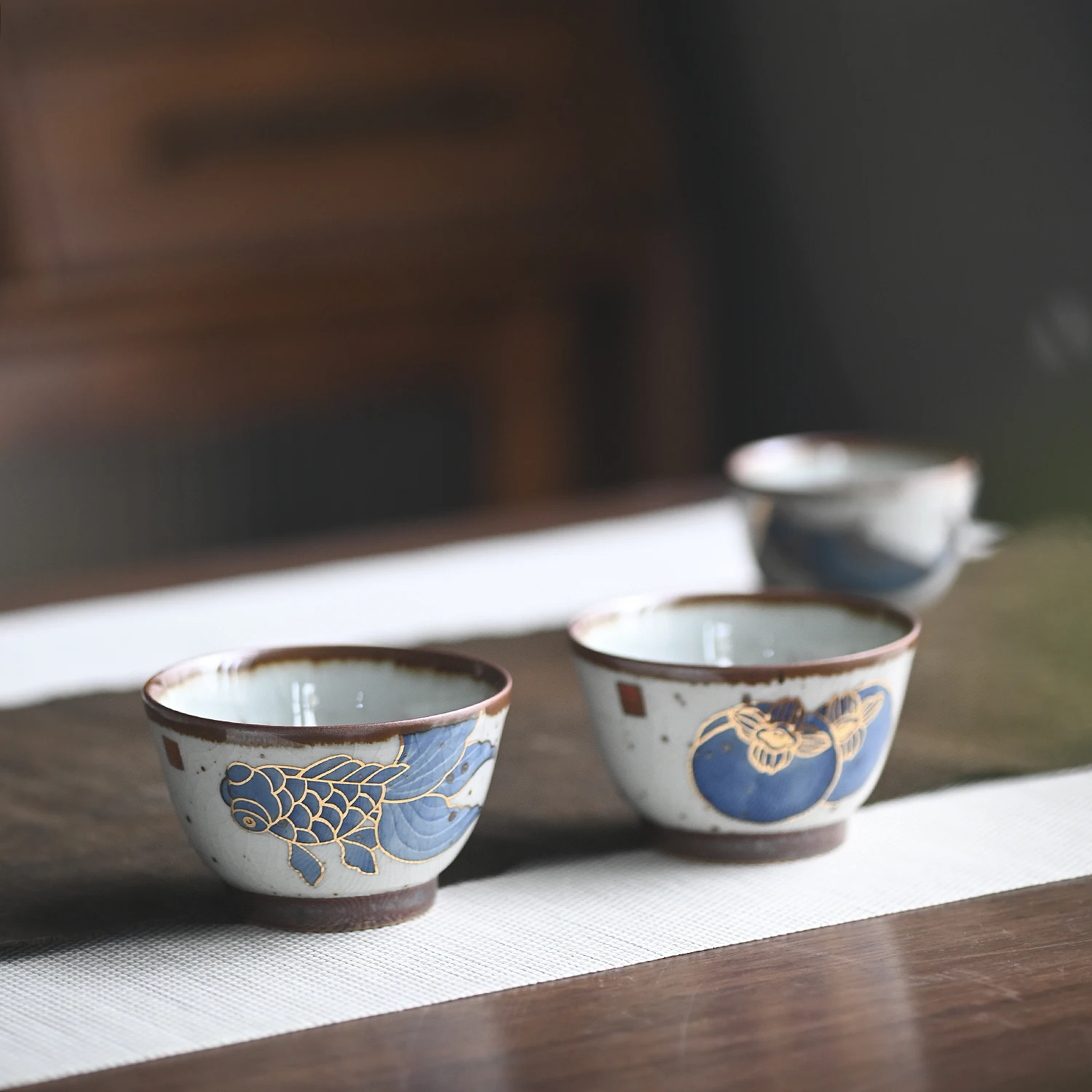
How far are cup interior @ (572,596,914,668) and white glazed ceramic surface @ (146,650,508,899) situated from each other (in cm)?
13

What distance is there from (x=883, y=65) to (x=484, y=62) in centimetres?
57

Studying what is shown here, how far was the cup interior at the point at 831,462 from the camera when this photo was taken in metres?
1.02

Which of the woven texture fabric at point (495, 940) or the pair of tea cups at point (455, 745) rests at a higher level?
the pair of tea cups at point (455, 745)

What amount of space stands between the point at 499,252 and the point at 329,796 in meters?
1.84

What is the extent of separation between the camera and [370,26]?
2.18 meters

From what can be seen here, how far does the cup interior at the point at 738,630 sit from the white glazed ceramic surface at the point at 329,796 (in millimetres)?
128

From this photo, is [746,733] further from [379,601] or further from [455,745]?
[379,601]

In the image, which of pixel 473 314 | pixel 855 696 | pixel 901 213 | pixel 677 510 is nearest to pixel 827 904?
pixel 855 696

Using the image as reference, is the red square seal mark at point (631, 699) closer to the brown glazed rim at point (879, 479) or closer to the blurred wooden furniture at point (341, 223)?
the brown glazed rim at point (879, 479)

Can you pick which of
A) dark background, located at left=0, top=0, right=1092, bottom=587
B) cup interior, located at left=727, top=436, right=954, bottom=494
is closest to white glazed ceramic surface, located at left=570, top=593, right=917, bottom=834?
cup interior, located at left=727, top=436, right=954, bottom=494

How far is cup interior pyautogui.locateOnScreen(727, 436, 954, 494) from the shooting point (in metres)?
1.02

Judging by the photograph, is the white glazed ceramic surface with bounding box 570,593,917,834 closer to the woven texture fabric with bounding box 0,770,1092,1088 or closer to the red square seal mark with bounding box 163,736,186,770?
the woven texture fabric with bounding box 0,770,1092,1088

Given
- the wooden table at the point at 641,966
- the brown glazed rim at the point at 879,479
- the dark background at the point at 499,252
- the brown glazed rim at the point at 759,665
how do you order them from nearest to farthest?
1. the wooden table at the point at 641,966
2. the brown glazed rim at the point at 759,665
3. the brown glazed rim at the point at 879,479
4. the dark background at the point at 499,252

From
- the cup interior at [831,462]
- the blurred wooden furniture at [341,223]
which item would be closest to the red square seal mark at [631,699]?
the cup interior at [831,462]
